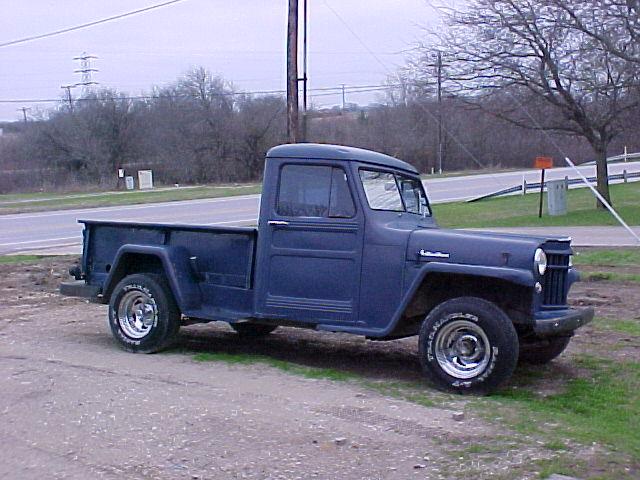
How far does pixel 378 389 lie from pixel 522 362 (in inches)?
69.8

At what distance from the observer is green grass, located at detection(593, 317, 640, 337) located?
33.1ft

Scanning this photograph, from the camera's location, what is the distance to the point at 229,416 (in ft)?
22.6

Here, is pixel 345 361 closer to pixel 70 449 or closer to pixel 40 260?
pixel 70 449

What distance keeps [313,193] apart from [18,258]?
13.0m

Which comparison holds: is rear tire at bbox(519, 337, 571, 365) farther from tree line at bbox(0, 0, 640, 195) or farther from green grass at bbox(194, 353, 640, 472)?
tree line at bbox(0, 0, 640, 195)

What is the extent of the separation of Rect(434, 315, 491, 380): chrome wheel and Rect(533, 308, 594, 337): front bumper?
0.47 meters

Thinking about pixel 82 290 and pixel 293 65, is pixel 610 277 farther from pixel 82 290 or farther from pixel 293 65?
pixel 293 65

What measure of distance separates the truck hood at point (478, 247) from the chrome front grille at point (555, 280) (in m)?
0.08

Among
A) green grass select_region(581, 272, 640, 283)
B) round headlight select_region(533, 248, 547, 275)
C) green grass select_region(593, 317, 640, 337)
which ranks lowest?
green grass select_region(593, 317, 640, 337)

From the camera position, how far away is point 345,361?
30.1 ft

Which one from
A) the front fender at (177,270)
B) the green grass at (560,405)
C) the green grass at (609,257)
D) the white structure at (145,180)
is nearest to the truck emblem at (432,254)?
the green grass at (560,405)

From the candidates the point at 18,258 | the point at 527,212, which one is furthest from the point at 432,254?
the point at 527,212

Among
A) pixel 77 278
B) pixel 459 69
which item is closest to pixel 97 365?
pixel 77 278

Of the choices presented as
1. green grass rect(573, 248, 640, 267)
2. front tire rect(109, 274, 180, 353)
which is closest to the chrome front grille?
front tire rect(109, 274, 180, 353)
